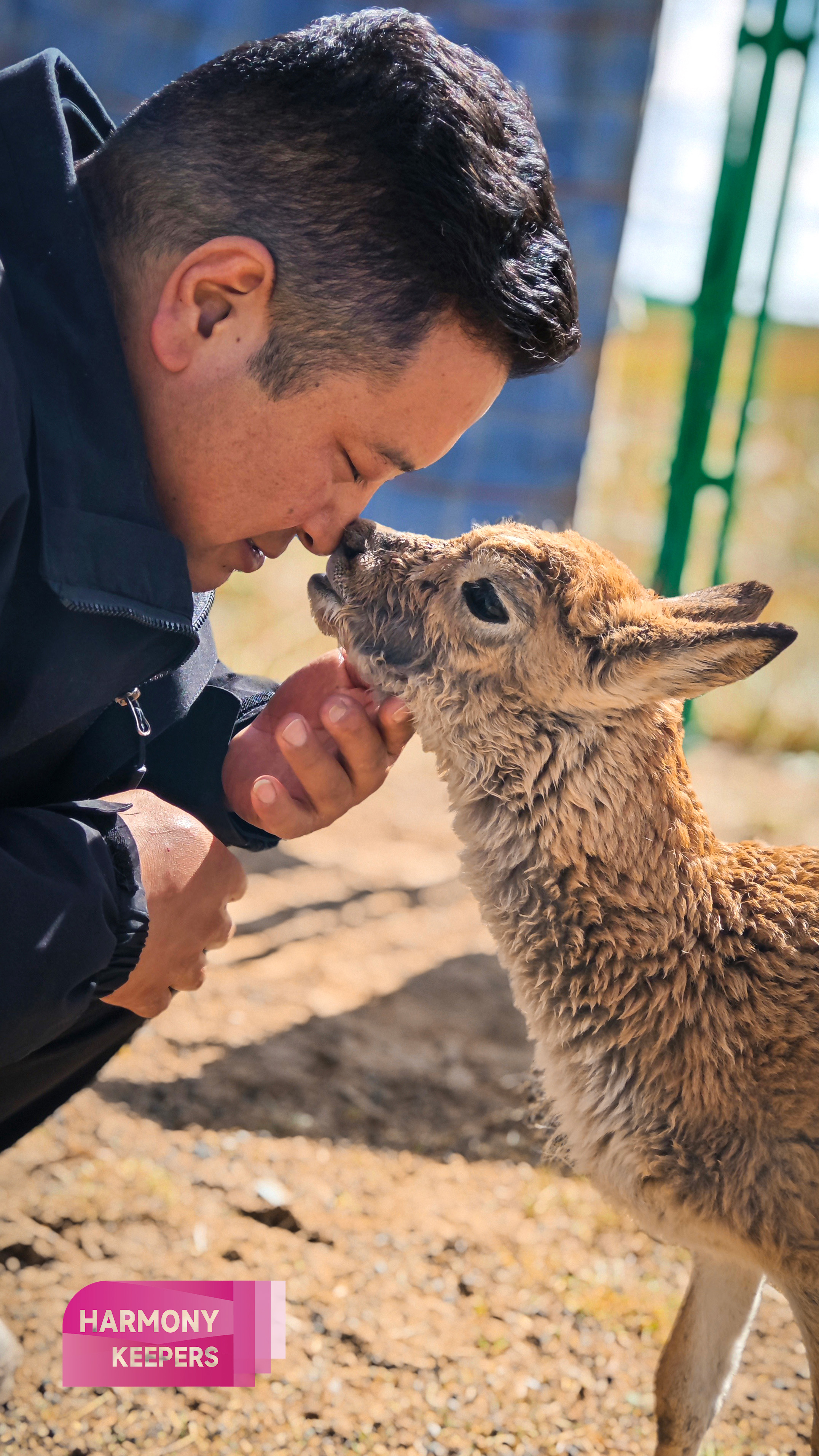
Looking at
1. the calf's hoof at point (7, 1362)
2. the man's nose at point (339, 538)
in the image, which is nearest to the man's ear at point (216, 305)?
the man's nose at point (339, 538)

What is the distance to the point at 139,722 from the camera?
7.72ft

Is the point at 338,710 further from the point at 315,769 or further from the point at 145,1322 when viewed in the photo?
the point at 145,1322

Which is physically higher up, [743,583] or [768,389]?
[768,389]

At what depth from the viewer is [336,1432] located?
8.16 ft

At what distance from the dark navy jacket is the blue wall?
3212 mm

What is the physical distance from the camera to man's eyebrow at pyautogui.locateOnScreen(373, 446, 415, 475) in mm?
2189

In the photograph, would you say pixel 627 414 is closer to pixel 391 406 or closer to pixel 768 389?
pixel 768 389

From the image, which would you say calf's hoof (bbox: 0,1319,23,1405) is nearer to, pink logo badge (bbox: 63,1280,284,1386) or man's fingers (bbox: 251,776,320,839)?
pink logo badge (bbox: 63,1280,284,1386)

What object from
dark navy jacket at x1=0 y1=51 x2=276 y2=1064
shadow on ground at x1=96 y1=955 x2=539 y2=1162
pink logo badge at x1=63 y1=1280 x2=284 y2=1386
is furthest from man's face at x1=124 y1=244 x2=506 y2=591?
shadow on ground at x1=96 y1=955 x2=539 y2=1162

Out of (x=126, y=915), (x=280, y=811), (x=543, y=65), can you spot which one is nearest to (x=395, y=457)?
(x=280, y=811)

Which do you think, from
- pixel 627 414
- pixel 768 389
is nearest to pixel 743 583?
pixel 627 414

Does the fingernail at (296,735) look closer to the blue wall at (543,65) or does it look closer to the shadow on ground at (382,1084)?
the shadow on ground at (382,1084)

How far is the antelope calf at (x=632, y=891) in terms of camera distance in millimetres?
2205

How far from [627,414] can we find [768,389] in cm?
303
